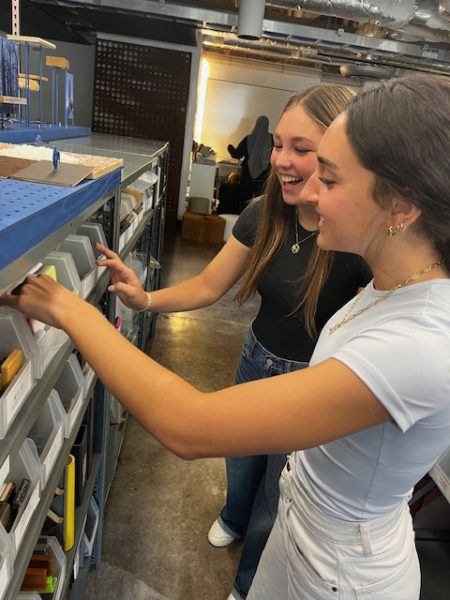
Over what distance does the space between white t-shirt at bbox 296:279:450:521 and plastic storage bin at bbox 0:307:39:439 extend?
20.4 inches

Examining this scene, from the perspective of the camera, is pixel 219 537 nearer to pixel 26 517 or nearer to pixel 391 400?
pixel 26 517

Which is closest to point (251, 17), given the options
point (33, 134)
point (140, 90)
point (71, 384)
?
point (33, 134)

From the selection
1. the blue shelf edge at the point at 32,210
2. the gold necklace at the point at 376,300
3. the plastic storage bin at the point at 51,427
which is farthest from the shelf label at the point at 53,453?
the gold necklace at the point at 376,300

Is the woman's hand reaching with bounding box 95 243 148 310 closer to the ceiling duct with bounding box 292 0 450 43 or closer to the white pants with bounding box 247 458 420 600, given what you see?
the white pants with bounding box 247 458 420 600

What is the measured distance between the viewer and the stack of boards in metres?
0.91

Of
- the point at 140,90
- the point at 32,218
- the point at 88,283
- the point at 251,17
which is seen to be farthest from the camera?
the point at 140,90

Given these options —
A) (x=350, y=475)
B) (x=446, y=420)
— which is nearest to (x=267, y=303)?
(x=350, y=475)

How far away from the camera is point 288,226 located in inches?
58.2

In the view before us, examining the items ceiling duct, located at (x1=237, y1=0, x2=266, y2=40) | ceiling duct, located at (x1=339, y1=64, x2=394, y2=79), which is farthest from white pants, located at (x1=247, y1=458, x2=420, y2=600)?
ceiling duct, located at (x1=339, y1=64, x2=394, y2=79)

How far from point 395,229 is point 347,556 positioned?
644 millimetres

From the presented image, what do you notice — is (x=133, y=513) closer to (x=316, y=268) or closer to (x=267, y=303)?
(x=267, y=303)

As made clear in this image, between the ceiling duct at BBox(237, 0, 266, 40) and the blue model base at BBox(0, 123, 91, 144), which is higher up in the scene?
the ceiling duct at BBox(237, 0, 266, 40)

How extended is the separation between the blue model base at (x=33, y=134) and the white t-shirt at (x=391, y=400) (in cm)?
134

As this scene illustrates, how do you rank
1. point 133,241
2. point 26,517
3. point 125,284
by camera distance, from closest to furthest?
1. point 26,517
2. point 125,284
3. point 133,241
